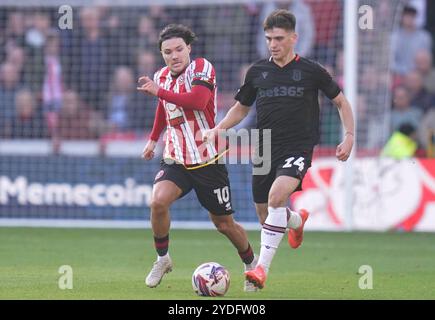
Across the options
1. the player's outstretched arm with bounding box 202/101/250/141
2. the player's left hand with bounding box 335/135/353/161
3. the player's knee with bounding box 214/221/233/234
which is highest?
the player's outstretched arm with bounding box 202/101/250/141

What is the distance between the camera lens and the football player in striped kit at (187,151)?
9094mm

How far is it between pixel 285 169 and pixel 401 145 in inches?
311

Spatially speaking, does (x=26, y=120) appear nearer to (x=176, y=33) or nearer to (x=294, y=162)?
(x=176, y=33)

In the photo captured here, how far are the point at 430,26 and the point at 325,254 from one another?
8.30 m

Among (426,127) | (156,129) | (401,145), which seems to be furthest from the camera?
(426,127)

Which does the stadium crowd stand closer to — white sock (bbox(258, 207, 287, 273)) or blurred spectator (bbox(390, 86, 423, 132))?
blurred spectator (bbox(390, 86, 423, 132))

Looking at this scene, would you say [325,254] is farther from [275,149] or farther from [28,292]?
[28,292]

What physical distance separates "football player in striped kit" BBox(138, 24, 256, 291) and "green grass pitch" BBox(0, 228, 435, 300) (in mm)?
533

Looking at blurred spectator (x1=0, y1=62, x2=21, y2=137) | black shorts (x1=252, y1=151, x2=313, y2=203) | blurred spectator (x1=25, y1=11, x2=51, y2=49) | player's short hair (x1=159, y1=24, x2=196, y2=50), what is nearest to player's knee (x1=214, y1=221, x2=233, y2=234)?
black shorts (x1=252, y1=151, x2=313, y2=203)

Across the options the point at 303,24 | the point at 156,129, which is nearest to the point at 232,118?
the point at 156,129

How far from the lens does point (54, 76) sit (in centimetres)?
1789

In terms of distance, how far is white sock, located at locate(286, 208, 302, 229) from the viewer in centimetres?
947

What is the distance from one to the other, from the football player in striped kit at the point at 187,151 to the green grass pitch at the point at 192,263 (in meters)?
0.53

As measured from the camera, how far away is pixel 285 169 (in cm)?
888
